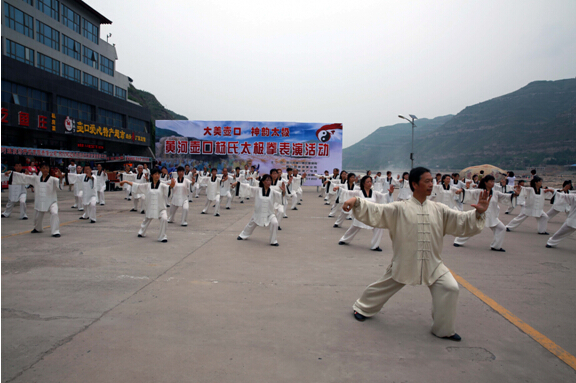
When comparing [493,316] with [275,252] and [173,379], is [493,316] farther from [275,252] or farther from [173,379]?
[275,252]

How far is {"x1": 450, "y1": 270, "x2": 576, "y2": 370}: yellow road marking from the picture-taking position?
9.59 feet

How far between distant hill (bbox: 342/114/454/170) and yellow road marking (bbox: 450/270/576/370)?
101 meters

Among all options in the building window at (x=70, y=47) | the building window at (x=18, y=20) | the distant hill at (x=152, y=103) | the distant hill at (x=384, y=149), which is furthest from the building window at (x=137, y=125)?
the distant hill at (x=384, y=149)

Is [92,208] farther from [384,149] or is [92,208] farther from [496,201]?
[384,149]

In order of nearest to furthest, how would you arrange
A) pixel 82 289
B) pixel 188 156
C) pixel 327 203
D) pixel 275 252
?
pixel 82 289
pixel 275 252
pixel 327 203
pixel 188 156

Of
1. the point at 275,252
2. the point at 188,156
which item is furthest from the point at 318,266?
the point at 188,156

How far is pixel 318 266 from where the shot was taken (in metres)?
5.56

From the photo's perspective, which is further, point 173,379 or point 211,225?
point 211,225

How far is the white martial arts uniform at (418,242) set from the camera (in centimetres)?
333

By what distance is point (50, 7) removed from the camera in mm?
28609

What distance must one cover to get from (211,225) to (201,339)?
640 centimetres

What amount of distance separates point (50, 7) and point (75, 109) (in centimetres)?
797

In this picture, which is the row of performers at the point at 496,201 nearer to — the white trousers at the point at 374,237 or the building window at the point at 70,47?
the white trousers at the point at 374,237

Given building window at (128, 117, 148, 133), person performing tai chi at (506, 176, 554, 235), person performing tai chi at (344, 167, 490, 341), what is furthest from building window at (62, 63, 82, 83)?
person performing tai chi at (344, 167, 490, 341)
